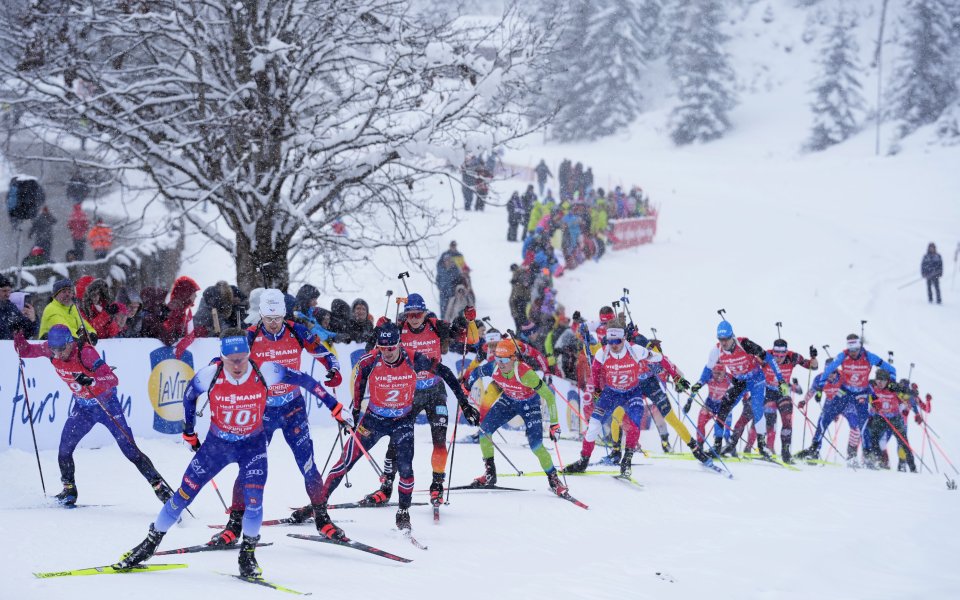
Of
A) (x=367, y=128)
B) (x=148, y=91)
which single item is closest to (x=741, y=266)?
(x=367, y=128)

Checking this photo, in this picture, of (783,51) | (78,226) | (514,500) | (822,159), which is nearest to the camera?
(514,500)

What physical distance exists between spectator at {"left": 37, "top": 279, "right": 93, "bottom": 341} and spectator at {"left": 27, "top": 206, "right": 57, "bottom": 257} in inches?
334

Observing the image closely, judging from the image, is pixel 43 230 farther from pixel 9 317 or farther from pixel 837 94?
pixel 837 94

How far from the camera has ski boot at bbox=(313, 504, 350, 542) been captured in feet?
23.6

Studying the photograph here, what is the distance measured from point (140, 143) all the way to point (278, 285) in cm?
256

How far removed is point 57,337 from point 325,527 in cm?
307

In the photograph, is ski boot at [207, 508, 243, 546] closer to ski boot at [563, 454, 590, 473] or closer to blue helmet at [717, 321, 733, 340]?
ski boot at [563, 454, 590, 473]

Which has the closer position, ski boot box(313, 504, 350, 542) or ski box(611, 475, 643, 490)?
ski boot box(313, 504, 350, 542)

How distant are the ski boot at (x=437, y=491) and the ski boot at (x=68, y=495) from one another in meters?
3.35

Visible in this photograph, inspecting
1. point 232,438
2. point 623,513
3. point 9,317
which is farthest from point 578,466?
point 9,317

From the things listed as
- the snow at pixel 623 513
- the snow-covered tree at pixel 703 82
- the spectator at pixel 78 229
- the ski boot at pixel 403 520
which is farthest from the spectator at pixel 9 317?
the snow-covered tree at pixel 703 82

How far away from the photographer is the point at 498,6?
3445 inches

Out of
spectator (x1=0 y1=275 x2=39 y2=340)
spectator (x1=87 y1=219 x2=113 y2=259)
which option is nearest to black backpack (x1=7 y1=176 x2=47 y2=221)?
spectator (x1=87 y1=219 x2=113 y2=259)

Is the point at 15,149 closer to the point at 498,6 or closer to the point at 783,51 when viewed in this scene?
the point at 783,51
